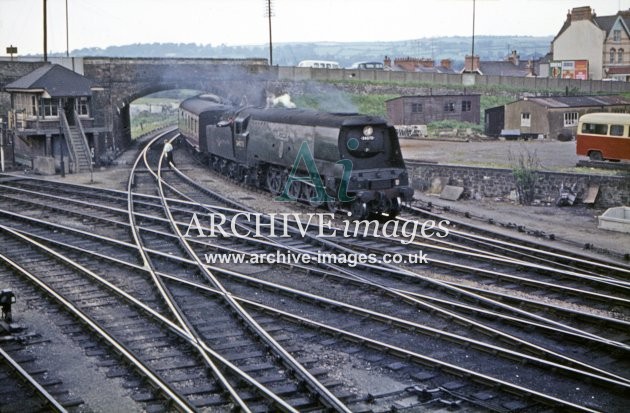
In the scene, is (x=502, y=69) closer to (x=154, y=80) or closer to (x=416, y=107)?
(x=416, y=107)

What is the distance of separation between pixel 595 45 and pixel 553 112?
31.2 metres

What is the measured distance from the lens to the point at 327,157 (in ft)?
68.0

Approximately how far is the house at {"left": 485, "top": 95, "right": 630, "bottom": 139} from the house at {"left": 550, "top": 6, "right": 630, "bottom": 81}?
26428 mm

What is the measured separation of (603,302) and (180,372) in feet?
25.6

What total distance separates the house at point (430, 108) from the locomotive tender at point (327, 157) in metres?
19.4

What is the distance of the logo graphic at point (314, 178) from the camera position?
66.0 ft

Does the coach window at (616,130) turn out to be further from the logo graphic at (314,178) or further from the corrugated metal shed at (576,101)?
the logo graphic at (314,178)

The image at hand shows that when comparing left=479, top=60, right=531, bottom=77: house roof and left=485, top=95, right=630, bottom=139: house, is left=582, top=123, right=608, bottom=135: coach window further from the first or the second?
left=479, top=60, right=531, bottom=77: house roof

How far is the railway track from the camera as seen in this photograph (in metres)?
9.68

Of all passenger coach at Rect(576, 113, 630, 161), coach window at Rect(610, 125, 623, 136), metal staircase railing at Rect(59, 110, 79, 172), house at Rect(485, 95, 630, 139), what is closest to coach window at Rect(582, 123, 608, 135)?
passenger coach at Rect(576, 113, 630, 161)

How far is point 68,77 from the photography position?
35781mm

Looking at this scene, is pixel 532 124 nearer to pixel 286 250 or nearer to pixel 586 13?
pixel 286 250

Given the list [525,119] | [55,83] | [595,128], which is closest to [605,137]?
[595,128]

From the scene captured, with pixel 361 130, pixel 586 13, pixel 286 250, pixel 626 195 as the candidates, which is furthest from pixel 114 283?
pixel 586 13
